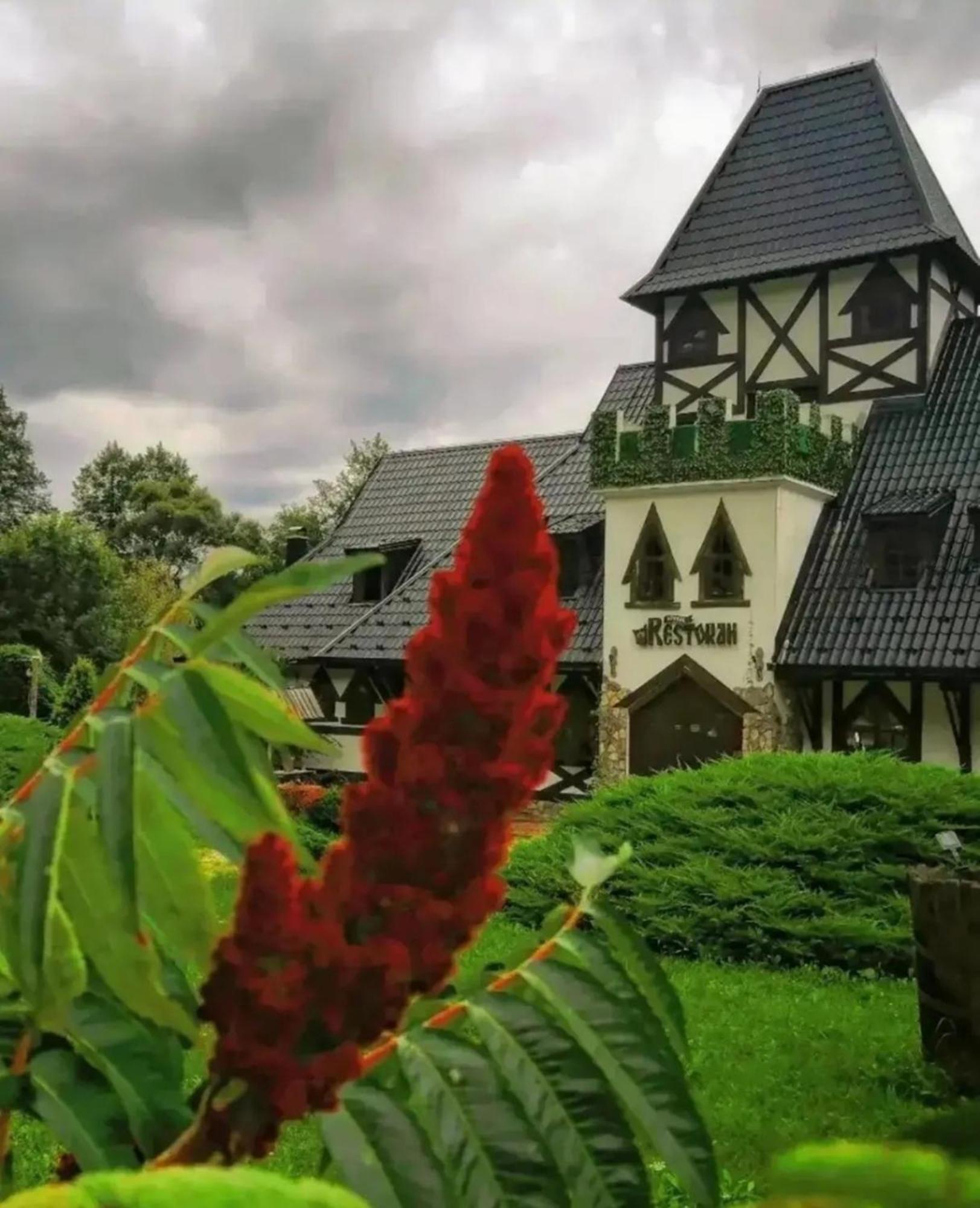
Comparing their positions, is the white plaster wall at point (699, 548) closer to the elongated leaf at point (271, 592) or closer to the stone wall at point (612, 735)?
the stone wall at point (612, 735)

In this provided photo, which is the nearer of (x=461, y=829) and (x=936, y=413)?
(x=461, y=829)

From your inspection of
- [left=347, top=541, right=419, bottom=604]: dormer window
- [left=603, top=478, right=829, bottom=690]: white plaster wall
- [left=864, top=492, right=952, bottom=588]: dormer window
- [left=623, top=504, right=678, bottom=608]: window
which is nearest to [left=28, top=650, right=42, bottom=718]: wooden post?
[left=347, top=541, right=419, bottom=604]: dormer window

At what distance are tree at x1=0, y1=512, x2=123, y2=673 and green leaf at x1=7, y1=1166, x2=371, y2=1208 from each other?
100 feet

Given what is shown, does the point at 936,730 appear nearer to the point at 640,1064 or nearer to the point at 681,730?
the point at 681,730

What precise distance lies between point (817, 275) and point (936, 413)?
264 cm

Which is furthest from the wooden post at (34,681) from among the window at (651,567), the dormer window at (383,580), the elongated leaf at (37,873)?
the elongated leaf at (37,873)

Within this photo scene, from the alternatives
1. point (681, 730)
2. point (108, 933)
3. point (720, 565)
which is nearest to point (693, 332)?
point (720, 565)

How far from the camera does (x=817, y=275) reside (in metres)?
18.7

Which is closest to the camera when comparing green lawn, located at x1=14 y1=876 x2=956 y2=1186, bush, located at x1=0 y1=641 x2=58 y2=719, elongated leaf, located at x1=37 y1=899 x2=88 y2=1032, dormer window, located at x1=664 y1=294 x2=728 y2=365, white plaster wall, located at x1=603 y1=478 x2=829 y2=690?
elongated leaf, located at x1=37 y1=899 x2=88 y2=1032

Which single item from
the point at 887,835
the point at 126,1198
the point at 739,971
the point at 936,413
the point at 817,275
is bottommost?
Result: the point at 739,971

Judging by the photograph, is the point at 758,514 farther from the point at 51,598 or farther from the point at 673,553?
the point at 51,598

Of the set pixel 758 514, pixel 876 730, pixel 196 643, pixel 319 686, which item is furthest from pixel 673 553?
pixel 196 643

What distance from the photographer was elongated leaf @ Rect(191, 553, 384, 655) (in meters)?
1.10

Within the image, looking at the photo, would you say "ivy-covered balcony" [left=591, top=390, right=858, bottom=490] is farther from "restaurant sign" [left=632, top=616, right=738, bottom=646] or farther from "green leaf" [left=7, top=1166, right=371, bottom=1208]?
"green leaf" [left=7, top=1166, right=371, bottom=1208]
